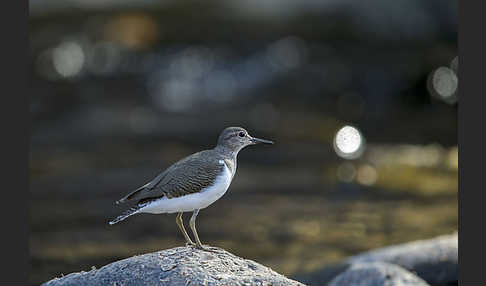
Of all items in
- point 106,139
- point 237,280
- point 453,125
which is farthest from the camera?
point 453,125

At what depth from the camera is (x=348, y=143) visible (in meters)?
15.7

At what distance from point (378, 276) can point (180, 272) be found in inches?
92.6

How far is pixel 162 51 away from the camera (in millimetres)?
21000

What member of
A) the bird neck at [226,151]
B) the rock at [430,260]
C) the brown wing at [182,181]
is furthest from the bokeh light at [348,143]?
the brown wing at [182,181]

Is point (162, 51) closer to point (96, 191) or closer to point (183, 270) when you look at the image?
point (96, 191)

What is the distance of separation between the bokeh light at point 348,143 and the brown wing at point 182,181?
30.0 feet

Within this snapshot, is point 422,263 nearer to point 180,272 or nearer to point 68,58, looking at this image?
point 180,272

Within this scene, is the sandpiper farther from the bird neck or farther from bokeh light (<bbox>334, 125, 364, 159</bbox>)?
bokeh light (<bbox>334, 125, 364, 159</bbox>)

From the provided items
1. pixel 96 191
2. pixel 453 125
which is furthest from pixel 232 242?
pixel 453 125

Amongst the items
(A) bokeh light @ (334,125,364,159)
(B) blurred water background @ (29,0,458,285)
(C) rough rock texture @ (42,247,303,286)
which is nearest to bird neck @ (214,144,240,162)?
(C) rough rock texture @ (42,247,303,286)

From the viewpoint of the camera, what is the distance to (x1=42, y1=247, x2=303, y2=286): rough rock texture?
5355 millimetres

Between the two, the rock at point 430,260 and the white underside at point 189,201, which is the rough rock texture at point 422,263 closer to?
the rock at point 430,260

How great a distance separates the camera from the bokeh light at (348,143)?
49.3ft

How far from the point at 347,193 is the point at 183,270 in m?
7.74
